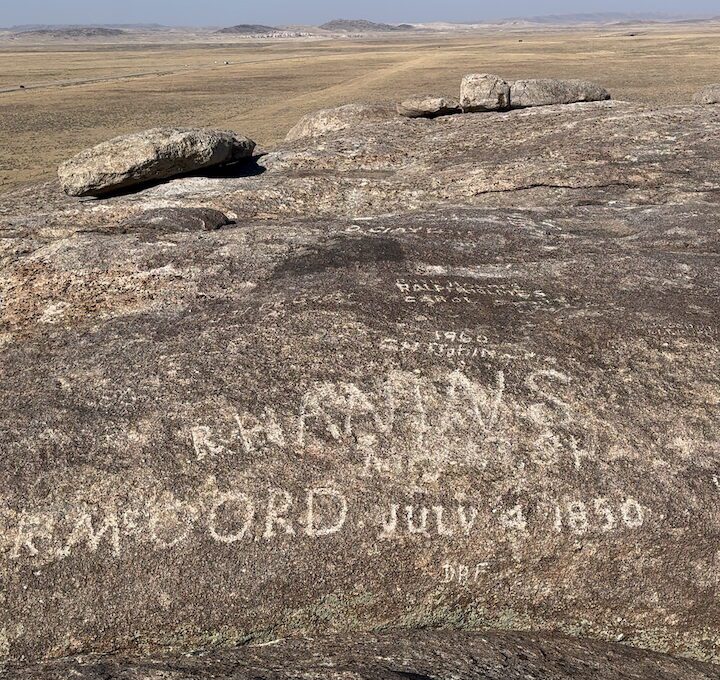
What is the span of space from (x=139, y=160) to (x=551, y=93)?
44.1ft

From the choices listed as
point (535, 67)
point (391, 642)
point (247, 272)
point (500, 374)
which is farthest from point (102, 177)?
point (535, 67)

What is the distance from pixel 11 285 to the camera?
910 centimetres

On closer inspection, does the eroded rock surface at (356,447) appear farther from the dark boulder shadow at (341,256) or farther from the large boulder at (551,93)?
the large boulder at (551,93)

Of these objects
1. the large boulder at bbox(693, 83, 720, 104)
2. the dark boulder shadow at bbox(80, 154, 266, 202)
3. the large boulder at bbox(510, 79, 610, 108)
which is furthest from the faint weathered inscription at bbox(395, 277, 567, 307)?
the large boulder at bbox(693, 83, 720, 104)

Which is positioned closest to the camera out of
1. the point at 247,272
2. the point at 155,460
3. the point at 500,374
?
the point at 155,460

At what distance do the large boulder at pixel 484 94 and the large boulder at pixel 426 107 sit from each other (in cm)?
49

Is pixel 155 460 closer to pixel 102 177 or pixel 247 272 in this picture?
pixel 247 272

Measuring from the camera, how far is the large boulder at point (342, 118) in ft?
62.4

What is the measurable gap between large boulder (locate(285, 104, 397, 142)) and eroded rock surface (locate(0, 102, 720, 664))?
10.8m

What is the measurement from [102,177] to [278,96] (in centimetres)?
6072

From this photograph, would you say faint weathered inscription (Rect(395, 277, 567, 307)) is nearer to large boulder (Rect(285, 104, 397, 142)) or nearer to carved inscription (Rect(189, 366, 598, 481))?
carved inscription (Rect(189, 366, 598, 481))

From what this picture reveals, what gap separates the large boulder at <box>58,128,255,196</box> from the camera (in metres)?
13.8

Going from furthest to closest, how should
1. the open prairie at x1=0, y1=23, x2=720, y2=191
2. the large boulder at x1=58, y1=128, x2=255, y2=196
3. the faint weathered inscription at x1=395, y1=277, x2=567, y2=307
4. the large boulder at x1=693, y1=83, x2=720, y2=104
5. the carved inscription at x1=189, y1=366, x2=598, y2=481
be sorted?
1. the open prairie at x1=0, y1=23, x2=720, y2=191
2. the large boulder at x1=693, y1=83, x2=720, y2=104
3. the large boulder at x1=58, y1=128, x2=255, y2=196
4. the faint weathered inscription at x1=395, y1=277, x2=567, y2=307
5. the carved inscription at x1=189, y1=366, x2=598, y2=481

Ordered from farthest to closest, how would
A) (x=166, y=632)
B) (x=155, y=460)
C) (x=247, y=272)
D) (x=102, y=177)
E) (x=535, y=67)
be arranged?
1. (x=535, y=67)
2. (x=102, y=177)
3. (x=247, y=272)
4. (x=155, y=460)
5. (x=166, y=632)
